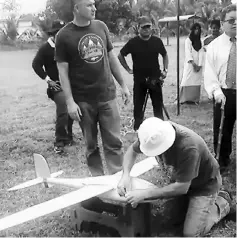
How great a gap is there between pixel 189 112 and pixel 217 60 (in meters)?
3.70

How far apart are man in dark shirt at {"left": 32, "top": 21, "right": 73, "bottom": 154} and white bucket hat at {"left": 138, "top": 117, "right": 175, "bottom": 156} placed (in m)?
2.80

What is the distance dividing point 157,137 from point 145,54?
3334 millimetres

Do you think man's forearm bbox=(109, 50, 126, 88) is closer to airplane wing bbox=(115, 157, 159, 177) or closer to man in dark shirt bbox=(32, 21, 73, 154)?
airplane wing bbox=(115, 157, 159, 177)

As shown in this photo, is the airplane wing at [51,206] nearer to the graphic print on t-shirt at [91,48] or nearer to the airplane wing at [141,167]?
the airplane wing at [141,167]

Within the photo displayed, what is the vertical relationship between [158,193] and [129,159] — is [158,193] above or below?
below

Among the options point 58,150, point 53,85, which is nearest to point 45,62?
point 53,85

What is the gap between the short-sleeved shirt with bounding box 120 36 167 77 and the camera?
6012 millimetres

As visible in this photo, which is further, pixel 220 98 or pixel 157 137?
pixel 220 98

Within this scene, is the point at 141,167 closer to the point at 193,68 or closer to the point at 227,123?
the point at 227,123

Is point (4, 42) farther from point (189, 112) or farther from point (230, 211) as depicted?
point (230, 211)

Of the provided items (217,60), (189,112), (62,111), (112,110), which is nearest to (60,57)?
(112,110)

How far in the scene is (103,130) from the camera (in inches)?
160

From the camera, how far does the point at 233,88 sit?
417 cm

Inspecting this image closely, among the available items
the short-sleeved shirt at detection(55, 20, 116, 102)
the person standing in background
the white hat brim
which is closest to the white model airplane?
the white hat brim
